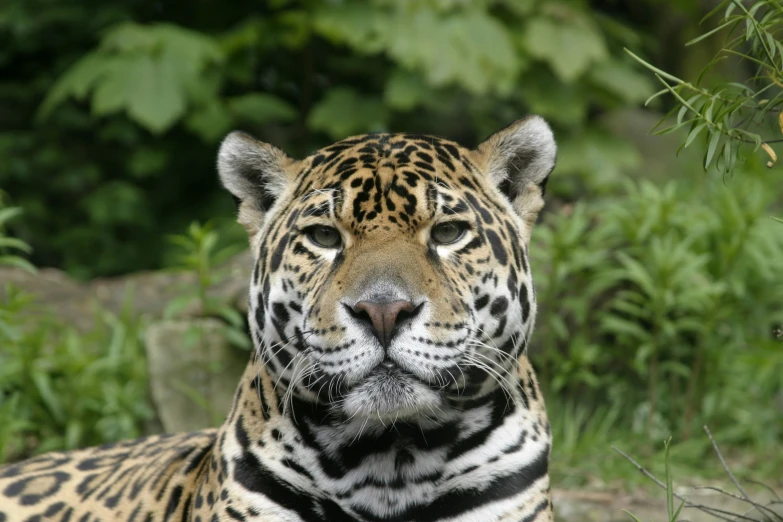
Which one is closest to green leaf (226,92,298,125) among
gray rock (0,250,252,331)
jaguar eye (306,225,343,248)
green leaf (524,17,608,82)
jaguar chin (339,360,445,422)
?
gray rock (0,250,252,331)

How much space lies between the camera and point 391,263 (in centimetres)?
346

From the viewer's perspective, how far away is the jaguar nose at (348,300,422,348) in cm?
328

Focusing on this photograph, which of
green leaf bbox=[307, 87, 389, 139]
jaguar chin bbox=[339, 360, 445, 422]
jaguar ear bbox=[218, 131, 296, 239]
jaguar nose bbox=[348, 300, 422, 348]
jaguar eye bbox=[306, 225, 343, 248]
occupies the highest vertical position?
jaguar ear bbox=[218, 131, 296, 239]

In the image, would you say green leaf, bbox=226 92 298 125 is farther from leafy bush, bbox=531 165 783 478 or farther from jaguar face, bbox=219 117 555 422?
jaguar face, bbox=219 117 555 422

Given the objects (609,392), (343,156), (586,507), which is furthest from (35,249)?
(343,156)

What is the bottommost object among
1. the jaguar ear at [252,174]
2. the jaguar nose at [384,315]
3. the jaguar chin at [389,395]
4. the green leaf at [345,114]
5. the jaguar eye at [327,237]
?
the jaguar chin at [389,395]

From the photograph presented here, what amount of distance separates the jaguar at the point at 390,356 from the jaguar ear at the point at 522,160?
0.01 meters

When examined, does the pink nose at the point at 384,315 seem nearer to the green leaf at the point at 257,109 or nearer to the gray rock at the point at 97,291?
the gray rock at the point at 97,291

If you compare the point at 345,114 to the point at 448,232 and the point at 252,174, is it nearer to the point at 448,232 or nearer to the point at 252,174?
the point at 252,174

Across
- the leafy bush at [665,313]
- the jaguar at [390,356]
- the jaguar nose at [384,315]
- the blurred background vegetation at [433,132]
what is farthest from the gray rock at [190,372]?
the jaguar nose at [384,315]

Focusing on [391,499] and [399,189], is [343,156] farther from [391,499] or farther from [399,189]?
[391,499]

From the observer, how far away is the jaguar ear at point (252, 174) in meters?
4.13

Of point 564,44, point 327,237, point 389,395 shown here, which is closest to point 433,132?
point 564,44

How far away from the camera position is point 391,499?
11.8 ft
